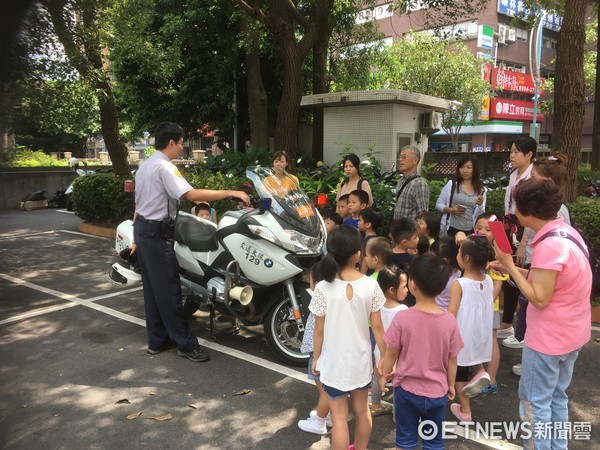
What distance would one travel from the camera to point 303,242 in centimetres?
394

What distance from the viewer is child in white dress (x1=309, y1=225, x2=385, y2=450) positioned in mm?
2545

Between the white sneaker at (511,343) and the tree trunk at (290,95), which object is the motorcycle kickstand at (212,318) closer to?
the white sneaker at (511,343)

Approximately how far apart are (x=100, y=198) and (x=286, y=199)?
729cm

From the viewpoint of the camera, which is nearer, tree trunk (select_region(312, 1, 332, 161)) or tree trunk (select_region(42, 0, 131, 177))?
tree trunk (select_region(42, 0, 131, 177))

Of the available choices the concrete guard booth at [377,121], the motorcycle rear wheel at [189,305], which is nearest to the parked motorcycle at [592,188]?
the concrete guard booth at [377,121]

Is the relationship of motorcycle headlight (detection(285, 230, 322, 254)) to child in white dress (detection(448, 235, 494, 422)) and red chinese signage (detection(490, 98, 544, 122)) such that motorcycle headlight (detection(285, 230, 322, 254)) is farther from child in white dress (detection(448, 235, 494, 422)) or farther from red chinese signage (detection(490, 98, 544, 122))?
red chinese signage (detection(490, 98, 544, 122))

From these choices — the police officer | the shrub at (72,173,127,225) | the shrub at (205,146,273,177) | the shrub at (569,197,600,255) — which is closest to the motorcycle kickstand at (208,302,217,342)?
the police officer

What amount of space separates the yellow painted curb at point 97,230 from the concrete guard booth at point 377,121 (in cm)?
506

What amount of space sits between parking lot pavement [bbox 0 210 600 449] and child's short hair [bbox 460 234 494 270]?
108 centimetres

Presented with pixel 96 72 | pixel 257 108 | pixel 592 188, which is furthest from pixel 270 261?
pixel 592 188

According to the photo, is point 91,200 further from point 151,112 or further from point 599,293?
point 599,293

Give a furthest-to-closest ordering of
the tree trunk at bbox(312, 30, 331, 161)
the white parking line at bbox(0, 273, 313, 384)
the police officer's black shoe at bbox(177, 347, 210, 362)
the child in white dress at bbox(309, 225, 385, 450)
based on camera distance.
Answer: the tree trunk at bbox(312, 30, 331, 161), the police officer's black shoe at bbox(177, 347, 210, 362), the white parking line at bbox(0, 273, 313, 384), the child in white dress at bbox(309, 225, 385, 450)

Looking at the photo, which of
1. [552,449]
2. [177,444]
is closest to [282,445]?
[177,444]

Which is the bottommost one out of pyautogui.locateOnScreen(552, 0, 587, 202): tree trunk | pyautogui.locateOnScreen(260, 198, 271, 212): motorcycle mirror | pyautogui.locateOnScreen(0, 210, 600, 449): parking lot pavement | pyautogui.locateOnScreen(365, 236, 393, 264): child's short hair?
pyautogui.locateOnScreen(0, 210, 600, 449): parking lot pavement
